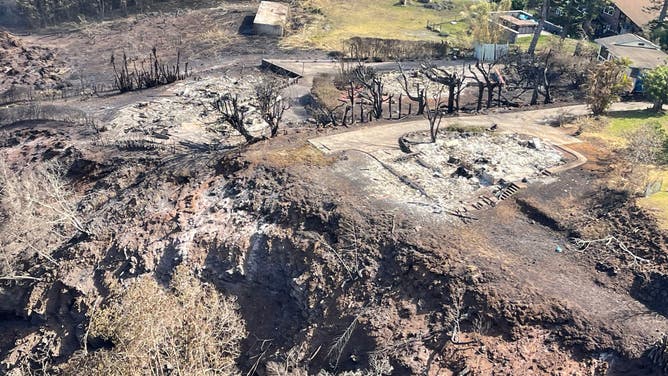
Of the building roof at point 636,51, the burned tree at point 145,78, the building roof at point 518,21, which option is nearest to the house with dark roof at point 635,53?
the building roof at point 636,51

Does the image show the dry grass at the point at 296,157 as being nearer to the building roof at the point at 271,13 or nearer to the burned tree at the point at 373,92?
the burned tree at the point at 373,92

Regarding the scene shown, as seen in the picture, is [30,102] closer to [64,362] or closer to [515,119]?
[64,362]

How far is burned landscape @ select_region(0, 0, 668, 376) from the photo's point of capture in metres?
25.3

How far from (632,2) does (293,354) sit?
57854 mm

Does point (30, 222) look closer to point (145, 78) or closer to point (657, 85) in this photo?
point (145, 78)

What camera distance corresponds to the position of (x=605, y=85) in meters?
40.8

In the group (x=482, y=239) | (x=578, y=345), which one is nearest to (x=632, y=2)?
(x=482, y=239)

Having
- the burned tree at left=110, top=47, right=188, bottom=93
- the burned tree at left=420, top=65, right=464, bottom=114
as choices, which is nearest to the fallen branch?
the burned tree at left=420, top=65, right=464, bottom=114

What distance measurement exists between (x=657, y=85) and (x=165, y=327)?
37.7 meters

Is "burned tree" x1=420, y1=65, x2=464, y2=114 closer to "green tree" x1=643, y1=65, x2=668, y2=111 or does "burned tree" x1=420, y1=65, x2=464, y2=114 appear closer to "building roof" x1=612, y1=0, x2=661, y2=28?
"green tree" x1=643, y1=65, x2=668, y2=111

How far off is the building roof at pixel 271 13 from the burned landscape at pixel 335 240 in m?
22.1

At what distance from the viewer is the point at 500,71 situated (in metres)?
53.0

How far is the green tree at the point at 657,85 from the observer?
134 ft

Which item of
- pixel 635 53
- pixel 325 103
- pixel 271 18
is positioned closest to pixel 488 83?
pixel 325 103
